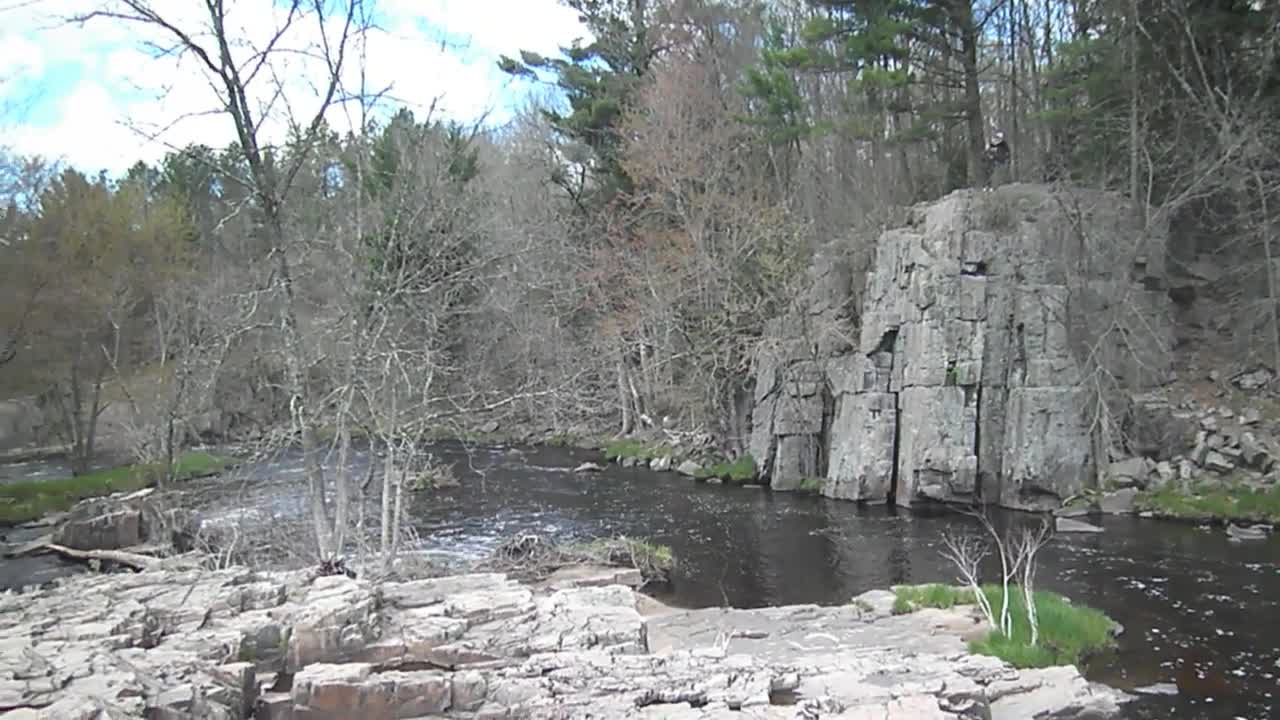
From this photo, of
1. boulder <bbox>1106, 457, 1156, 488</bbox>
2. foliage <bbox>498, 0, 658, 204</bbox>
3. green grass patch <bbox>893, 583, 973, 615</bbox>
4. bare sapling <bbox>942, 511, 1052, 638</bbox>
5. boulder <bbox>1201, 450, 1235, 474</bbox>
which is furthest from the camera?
foliage <bbox>498, 0, 658, 204</bbox>

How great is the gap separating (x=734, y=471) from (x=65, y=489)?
20269mm

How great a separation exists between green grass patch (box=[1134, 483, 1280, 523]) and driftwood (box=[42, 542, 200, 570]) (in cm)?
1991

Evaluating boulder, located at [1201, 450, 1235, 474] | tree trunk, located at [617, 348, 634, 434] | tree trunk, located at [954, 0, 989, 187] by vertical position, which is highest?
tree trunk, located at [954, 0, 989, 187]

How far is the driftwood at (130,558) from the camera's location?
15.3 m

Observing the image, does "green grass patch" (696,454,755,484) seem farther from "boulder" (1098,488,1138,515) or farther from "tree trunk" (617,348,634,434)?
"boulder" (1098,488,1138,515)

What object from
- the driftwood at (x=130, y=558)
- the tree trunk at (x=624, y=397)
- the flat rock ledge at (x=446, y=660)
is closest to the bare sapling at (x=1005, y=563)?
the flat rock ledge at (x=446, y=660)

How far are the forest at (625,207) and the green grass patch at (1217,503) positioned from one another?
5.48 meters

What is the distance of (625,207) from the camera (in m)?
39.7

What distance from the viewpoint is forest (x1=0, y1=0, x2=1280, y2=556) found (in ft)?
53.6

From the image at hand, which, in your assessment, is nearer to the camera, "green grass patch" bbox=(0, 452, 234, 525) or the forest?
the forest

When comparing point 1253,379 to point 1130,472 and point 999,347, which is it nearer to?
point 1130,472

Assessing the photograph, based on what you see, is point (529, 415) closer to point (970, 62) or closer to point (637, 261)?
point (637, 261)

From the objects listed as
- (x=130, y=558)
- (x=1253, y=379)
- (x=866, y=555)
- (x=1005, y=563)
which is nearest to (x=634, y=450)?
(x=866, y=555)

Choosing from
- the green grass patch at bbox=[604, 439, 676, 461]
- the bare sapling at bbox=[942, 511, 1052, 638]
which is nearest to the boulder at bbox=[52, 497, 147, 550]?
the bare sapling at bbox=[942, 511, 1052, 638]
